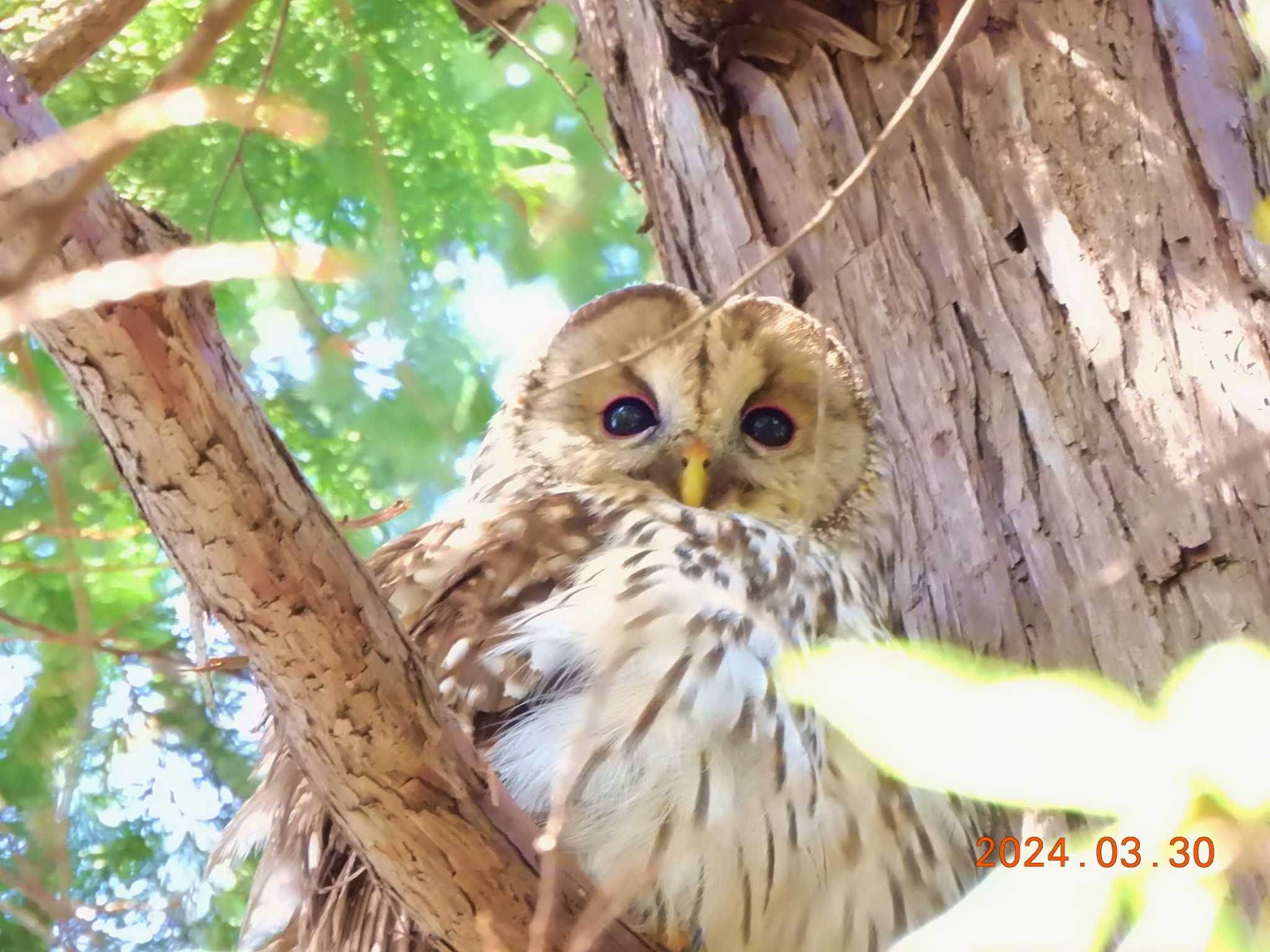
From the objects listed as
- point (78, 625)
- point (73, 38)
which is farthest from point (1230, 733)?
point (73, 38)

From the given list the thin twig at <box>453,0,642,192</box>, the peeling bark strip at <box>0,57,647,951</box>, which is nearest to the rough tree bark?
the peeling bark strip at <box>0,57,647,951</box>

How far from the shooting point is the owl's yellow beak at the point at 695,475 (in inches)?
80.7

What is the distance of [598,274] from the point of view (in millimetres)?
3490

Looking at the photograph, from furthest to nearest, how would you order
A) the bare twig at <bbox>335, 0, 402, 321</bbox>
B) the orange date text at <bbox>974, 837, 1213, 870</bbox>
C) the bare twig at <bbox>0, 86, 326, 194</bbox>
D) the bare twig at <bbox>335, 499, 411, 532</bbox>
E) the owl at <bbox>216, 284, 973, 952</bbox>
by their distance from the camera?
the bare twig at <bbox>335, 0, 402, 321</bbox>
the bare twig at <bbox>335, 499, 411, 532</bbox>
the owl at <bbox>216, 284, 973, 952</bbox>
the orange date text at <bbox>974, 837, 1213, 870</bbox>
the bare twig at <bbox>0, 86, 326, 194</bbox>

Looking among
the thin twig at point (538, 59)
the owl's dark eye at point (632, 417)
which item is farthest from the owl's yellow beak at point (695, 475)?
the thin twig at point (538, 59)

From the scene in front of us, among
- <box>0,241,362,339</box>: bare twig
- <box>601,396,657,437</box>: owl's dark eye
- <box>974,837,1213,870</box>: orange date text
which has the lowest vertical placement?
<box>974,837,1213,870</box>: orange date text

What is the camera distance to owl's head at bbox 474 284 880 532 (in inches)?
82.9

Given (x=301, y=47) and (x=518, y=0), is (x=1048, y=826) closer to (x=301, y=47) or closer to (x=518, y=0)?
(x=301, y=47)

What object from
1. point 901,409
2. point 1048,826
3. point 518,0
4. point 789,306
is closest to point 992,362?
point 901,409

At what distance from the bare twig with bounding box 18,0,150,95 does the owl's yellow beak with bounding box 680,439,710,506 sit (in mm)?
1119

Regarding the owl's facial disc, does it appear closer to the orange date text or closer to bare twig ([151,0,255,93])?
the orange date text

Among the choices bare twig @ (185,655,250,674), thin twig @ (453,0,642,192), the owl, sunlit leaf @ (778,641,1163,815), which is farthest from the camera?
thin twig @ (453,0,642,192)

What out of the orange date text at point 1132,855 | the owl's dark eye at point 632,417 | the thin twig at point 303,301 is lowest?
the orange date text at point 1132,855

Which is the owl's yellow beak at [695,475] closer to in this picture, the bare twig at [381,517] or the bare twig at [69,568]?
the bare twig at [381,517]
